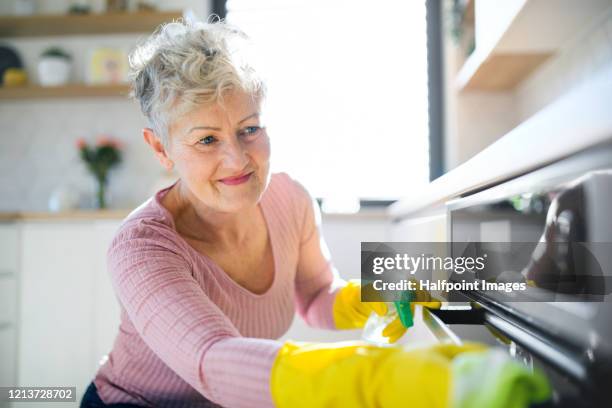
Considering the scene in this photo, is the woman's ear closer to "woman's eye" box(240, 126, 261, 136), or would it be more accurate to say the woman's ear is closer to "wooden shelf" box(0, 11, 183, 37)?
"woman's eye" box(240, 126, 261, 136)

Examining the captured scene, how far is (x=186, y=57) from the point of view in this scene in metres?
0.83

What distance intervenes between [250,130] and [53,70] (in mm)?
2033

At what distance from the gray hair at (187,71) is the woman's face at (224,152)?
0.07 ft

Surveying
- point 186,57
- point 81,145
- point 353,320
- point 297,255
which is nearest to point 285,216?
point 297,255

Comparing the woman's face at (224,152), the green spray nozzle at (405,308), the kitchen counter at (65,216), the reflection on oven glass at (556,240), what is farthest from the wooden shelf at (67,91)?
the reflection on oven glass at (556,240)

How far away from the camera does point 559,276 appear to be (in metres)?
0.49

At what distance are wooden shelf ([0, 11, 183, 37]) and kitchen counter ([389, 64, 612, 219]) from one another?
2081 millimetres

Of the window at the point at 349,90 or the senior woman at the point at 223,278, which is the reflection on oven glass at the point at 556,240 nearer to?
the senior woman at the point at 223,278

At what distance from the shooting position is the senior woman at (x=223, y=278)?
1.39 ft

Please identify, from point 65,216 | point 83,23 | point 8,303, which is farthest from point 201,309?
point 83,23

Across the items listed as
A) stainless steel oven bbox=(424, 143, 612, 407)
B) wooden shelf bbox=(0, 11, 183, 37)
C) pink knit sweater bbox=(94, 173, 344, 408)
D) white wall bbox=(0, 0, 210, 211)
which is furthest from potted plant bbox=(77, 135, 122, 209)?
stainless steel oven bbox=(424, 143, 612, 407)

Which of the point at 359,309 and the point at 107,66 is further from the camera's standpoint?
the point at 107,66

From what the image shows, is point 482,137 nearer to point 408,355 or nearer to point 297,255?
point 297,255

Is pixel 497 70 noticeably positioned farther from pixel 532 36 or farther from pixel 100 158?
pixel 100 158
